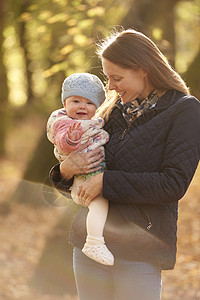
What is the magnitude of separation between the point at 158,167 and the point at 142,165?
0.07 metres

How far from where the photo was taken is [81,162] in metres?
2.34

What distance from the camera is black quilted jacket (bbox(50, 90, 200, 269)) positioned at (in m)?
2.07

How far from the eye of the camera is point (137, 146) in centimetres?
217

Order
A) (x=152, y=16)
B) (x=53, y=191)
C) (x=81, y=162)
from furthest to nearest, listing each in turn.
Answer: (x=53, y=191), (x=152, y=16), (x=81, y=162)

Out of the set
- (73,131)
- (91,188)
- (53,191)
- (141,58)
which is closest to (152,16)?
(53,191)

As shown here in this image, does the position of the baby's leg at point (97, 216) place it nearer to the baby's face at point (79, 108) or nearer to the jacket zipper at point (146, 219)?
the jacket zipper at point (146, 219)

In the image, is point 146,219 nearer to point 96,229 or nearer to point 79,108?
point 96,229

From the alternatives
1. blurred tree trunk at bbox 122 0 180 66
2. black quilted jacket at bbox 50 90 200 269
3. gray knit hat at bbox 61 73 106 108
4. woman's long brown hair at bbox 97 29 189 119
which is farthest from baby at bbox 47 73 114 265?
blurred tree trunk at bbox 122 0 180 66

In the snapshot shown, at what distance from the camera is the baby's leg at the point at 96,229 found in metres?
2.20

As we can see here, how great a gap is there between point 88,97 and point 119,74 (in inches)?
9.2

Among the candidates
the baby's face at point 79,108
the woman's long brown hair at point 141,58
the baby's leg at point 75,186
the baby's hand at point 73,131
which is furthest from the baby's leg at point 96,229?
the woman's long brown hair at point 141,58

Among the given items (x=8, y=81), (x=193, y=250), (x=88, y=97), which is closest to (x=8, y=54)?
(x=8, y=81)

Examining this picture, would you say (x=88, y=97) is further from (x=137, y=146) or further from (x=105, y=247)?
(x=105, y=247)

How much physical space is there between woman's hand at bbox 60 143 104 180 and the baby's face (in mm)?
154
